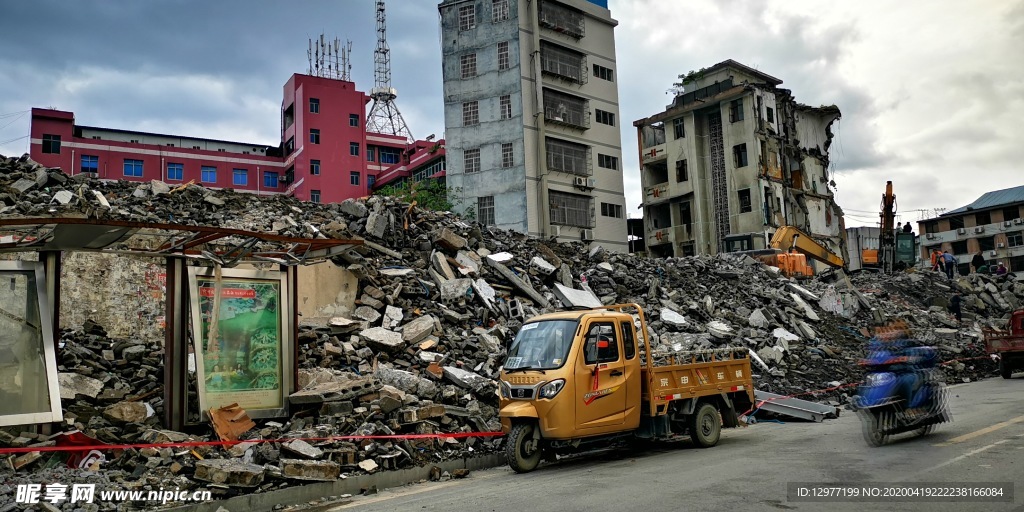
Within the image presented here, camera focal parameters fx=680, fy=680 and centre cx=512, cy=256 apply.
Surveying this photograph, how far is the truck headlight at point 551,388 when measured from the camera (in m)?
9.16

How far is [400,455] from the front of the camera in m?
9.61

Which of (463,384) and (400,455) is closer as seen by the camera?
(400,455)

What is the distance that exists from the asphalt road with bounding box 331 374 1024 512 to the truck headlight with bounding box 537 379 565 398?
1.04 meters

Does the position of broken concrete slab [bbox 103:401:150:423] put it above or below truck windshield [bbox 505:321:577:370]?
below

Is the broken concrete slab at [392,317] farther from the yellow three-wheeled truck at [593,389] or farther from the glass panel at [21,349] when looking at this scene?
the glass panel at [21,349]

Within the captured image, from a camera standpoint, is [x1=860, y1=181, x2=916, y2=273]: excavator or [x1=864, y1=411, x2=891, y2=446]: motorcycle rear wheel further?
[x1=860, y1=181, x2=916, y2=273]: excavator

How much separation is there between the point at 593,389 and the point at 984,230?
2777 inches

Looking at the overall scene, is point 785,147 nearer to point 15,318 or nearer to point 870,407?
point 870,407

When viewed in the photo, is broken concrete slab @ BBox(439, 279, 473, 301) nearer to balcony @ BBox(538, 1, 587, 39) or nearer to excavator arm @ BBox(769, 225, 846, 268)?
excavator arm @ BBox(769, 225, 846, 268)

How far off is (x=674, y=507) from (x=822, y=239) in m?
48.5

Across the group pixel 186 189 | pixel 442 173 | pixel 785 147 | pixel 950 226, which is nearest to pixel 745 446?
pixel 186 189

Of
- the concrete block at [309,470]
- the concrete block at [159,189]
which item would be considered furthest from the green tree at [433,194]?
the concrete block at [309,470]

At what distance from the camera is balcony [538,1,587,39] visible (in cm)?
4403

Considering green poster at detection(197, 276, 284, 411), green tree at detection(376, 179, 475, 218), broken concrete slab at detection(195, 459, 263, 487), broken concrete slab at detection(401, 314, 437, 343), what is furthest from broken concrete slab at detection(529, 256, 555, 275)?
green tree at detection(376, 179, 475, 218)
